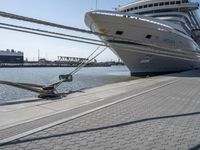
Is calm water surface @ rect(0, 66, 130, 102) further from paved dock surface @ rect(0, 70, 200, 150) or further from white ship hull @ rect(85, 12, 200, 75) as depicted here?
paved dock surface @ rect(0, 70, 200, 150)

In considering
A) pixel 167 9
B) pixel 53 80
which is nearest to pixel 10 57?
pixel 167 9

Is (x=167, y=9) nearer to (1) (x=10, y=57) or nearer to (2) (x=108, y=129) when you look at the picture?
(2) (x=108, y=129)

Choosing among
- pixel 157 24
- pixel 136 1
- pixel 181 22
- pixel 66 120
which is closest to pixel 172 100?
pixel 66 120

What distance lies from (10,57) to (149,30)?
3786 inches

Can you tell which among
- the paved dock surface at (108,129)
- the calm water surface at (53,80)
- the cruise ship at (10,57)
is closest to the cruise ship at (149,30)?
the calm water surface at (53,80)

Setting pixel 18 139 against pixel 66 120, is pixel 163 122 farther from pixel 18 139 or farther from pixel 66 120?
pixel 18 139

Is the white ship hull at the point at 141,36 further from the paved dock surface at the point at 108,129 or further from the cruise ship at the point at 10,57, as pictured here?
the cruise ship at the point at 10,57

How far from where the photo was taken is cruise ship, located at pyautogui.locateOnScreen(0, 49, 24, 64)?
360 ft

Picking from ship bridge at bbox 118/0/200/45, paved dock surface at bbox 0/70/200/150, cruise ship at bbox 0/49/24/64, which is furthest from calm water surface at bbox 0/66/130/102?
cruise ship at bbox 0/49/24/64

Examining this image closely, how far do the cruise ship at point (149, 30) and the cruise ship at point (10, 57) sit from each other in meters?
82.9

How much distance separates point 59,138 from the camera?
5.09m

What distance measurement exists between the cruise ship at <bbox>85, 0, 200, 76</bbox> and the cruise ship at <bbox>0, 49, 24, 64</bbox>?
82.9 meters

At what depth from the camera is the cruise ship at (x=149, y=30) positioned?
24.9 metres

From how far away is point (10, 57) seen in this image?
114m
